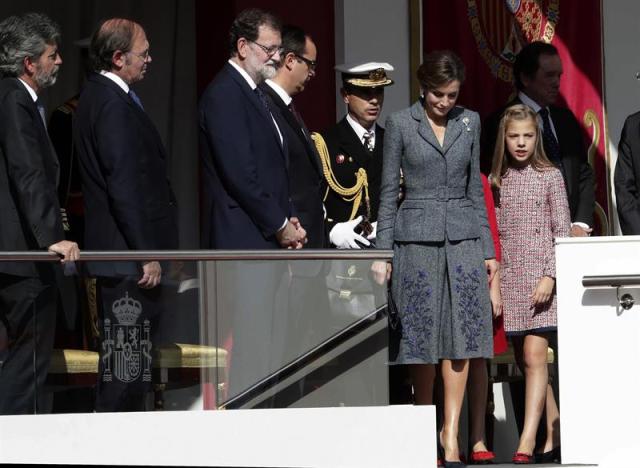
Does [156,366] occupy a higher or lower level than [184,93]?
lower

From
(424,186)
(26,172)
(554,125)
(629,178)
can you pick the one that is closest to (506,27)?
(554,125)

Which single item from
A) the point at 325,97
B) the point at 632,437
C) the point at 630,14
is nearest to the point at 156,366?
the point at 632,437

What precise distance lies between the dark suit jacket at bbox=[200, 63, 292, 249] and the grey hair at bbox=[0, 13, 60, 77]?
0.85 meters

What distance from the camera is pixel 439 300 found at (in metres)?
10.2

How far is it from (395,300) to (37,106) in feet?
6.57

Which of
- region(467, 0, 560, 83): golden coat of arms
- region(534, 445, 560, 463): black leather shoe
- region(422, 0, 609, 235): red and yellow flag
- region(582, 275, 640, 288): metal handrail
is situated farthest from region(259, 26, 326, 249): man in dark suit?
region(467, 0, 560, 83): golden coat of arms

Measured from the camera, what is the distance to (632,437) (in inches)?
406

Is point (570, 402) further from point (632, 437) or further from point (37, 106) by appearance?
point (37, 106)

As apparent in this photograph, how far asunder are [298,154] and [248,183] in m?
0.56

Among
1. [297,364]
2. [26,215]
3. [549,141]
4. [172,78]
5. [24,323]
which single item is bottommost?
[297,364]

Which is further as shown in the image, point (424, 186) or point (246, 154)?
point (424, 186)

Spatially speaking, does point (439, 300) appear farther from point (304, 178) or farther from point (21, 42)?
point (21, 42)

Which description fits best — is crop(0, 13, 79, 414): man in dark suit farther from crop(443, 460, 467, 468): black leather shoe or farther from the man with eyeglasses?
crop(443, 460, 467, 468): black leather shoe

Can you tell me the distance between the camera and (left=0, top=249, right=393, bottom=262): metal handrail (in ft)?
32.2
